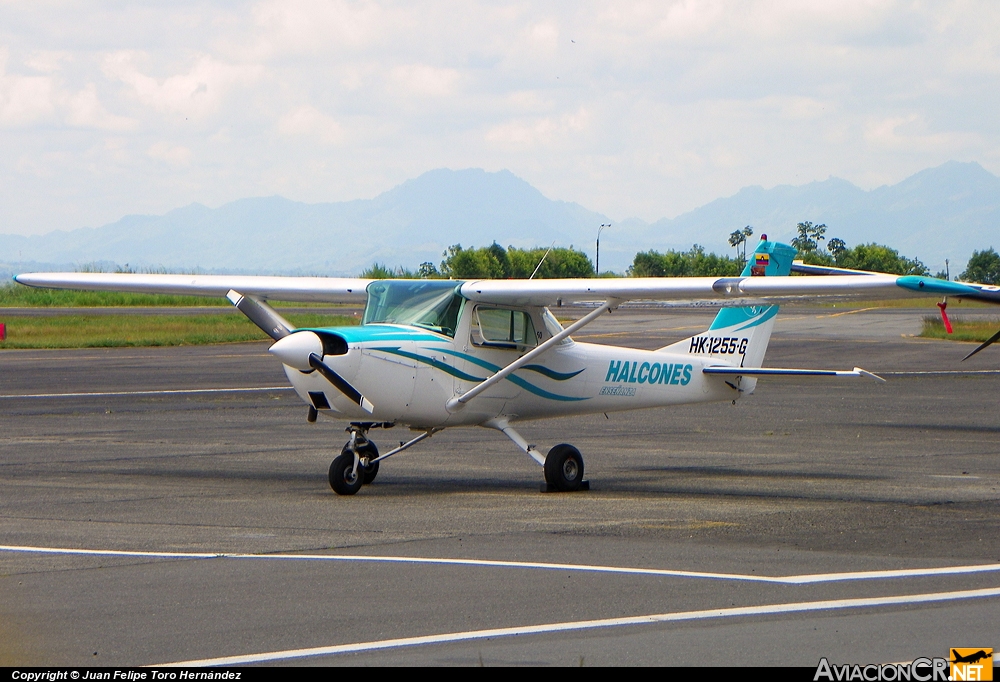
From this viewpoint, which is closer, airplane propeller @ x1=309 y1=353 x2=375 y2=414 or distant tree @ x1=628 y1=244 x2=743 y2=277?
airplane propeller @ x1=309 y1=353 x2=375 y2=414

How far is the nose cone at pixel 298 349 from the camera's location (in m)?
11.3

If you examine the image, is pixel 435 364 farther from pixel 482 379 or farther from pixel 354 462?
pixel 354 462

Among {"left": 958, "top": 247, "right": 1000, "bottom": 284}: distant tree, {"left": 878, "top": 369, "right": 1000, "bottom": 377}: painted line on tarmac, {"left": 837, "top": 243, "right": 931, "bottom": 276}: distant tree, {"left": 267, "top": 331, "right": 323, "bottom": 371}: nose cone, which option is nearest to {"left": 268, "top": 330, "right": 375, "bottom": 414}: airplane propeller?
{"left": 267, "top": 331, "right": 323, "bottom": 371}: nose cone

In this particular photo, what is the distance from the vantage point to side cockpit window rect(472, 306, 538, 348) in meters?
13.1

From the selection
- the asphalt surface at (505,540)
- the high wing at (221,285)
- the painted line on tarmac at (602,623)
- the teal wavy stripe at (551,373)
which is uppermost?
the high wing at (221,285)

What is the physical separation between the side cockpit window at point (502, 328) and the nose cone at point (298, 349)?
2.20 m

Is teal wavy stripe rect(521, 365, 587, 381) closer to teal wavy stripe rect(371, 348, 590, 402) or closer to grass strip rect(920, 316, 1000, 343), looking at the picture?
teal wavy stripe rect(371, 348, 590, 402)

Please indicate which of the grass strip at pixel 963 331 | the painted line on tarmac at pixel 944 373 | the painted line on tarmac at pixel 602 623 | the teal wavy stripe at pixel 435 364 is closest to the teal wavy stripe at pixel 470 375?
the teal wavy stripe at pixel 435 364

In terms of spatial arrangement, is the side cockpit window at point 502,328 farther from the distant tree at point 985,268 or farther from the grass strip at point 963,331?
the distant tree at point 985,268

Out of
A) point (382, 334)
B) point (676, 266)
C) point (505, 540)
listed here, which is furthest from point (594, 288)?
point (676, 266)

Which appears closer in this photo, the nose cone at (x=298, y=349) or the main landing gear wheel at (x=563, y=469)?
the nose cone at (x=298, y=349)

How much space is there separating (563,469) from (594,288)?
1981mm

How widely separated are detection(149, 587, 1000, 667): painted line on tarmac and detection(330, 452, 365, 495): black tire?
587cm

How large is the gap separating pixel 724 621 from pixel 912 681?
1513 mm
